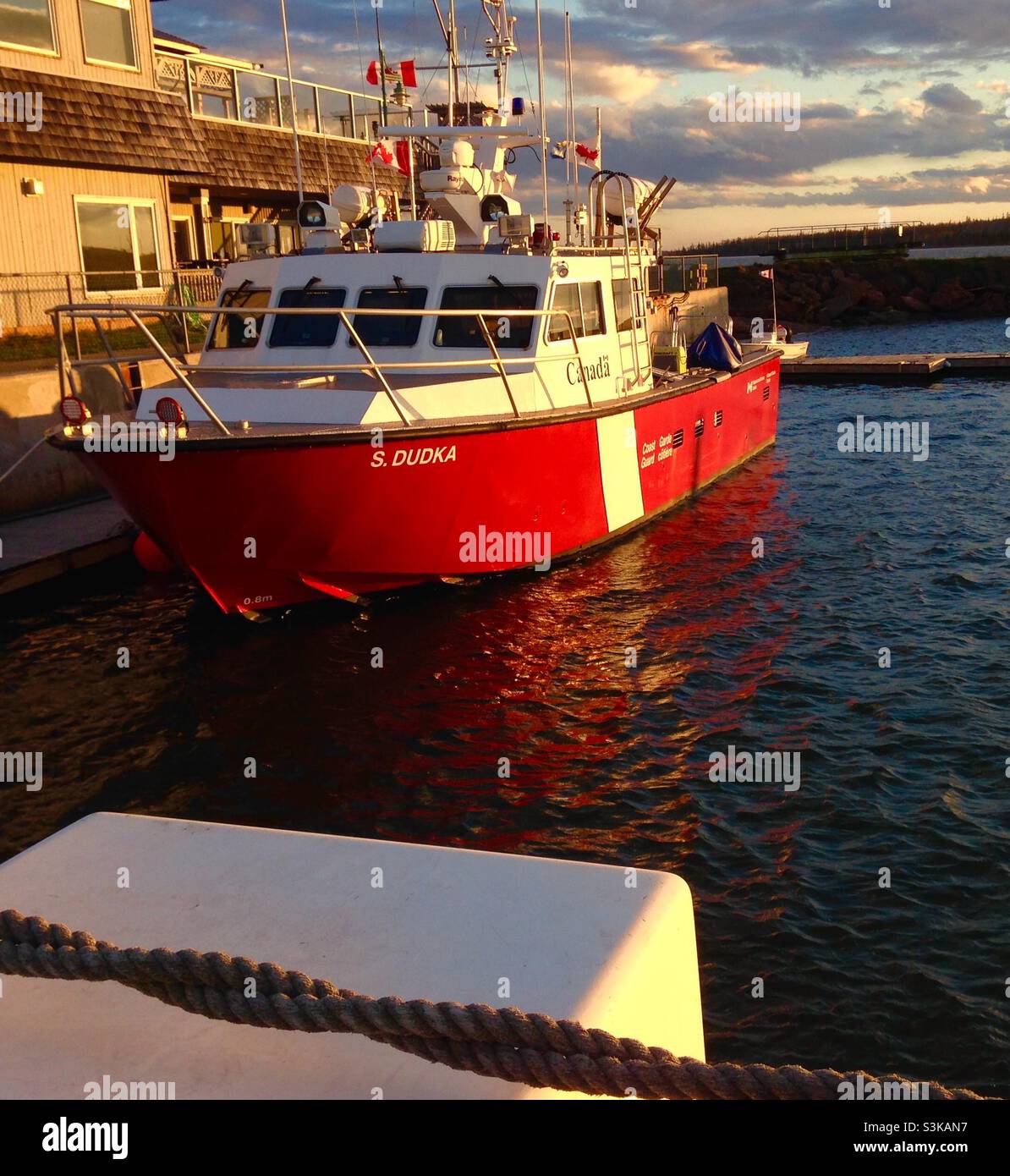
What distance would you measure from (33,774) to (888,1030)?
581 cm

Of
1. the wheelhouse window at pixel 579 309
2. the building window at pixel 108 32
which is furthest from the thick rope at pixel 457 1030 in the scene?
the building window at pixel 108 32

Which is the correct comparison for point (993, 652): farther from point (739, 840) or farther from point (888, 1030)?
point (888, 1030)

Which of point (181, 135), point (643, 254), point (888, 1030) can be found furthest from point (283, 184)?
point (888, 1030)

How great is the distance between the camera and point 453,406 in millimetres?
10398

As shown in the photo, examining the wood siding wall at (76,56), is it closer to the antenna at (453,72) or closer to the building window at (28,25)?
the building window at (28,25)

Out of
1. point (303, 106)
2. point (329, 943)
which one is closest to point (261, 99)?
point (303, 106)

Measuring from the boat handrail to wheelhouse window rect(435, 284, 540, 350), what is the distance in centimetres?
6

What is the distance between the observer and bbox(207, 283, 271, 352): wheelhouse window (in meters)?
12.2

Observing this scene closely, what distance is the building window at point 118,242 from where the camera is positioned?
749 inches

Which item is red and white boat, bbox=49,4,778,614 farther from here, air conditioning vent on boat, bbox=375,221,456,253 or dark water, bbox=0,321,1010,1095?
dark water, bbox=0,321,1010,1095

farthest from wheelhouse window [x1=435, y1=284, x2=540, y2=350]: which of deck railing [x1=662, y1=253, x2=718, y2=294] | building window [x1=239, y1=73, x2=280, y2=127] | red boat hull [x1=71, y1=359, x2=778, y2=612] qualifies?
deck railing [x1=662, y1=253, x2=718, y2=294]

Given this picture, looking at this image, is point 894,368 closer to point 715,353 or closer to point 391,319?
point 715,353

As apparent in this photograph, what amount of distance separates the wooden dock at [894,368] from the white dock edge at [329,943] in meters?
29.0

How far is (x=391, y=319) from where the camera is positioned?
1155 cm
